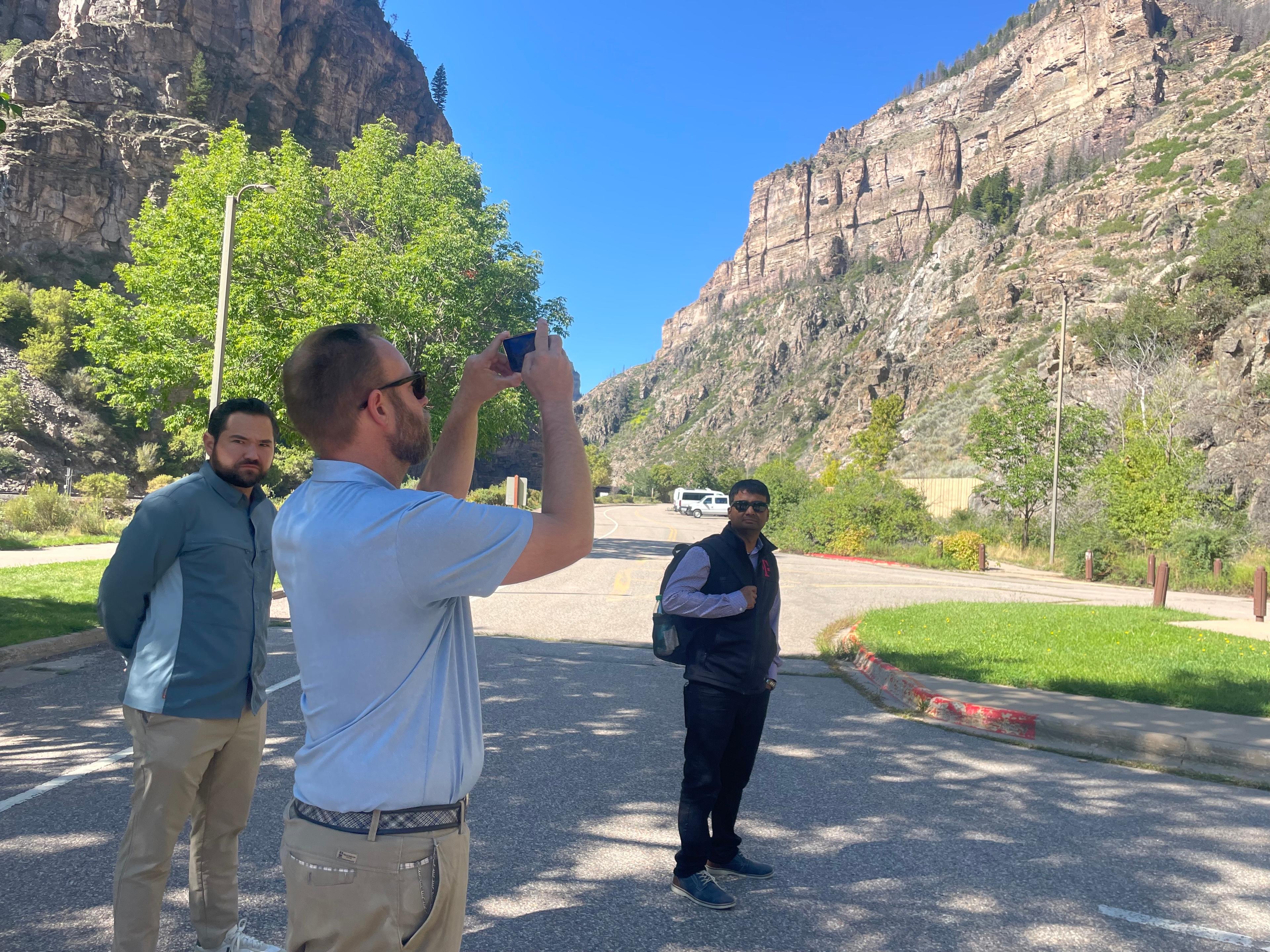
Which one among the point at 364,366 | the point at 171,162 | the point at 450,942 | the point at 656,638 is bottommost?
the point at 450,942

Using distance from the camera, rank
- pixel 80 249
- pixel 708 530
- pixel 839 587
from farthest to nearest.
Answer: pixel 80 249, pixel 708 530, pixel 839 587

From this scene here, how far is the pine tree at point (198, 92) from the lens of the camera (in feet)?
244

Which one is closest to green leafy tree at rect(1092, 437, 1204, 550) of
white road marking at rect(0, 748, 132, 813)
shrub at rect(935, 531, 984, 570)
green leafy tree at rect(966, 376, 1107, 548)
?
shrub at rect(935, 531, 984, 570)

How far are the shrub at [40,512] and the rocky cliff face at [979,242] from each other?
3318 centimetres

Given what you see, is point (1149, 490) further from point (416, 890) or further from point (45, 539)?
point (45, 539)

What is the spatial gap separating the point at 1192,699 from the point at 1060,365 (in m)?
19.9

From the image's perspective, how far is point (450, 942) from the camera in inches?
69.8

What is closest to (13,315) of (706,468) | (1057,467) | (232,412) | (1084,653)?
(1057,467)

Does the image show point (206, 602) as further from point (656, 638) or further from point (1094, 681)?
point (1094, 681)

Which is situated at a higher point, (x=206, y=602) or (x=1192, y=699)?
(x=206, y=602)

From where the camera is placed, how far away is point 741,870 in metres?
4.20

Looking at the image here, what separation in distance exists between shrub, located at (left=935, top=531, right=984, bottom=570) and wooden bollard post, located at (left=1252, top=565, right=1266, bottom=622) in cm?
1042

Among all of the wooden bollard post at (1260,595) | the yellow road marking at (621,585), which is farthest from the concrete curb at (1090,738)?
the wooden bollard post at (1260,595)

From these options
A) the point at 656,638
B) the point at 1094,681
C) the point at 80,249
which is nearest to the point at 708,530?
the point at 1094,681
